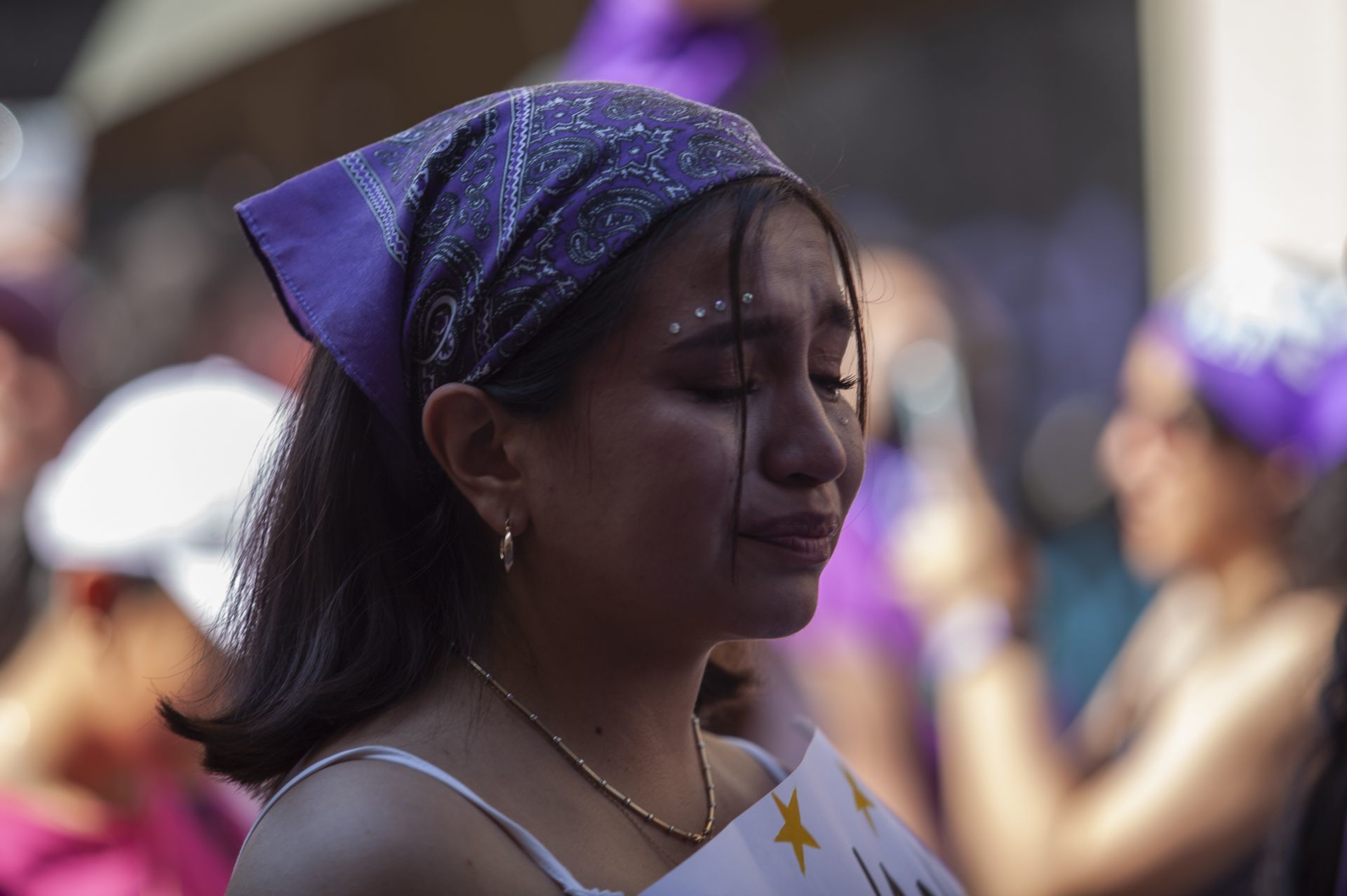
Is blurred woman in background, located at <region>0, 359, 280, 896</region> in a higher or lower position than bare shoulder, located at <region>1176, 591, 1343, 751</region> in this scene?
higher

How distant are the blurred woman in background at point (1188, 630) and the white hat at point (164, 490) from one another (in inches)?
75.3

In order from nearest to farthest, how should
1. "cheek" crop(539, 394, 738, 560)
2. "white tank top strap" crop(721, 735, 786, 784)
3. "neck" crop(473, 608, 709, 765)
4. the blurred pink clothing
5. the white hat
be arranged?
1. "cheek" crop(539, 394, 738, 560)
2. "neck" crop(473, 608, 709, 765)
3. "white tank top strap" crop(721, 735, 786, 784)
4. the blurred pink clothing
5. the white hat

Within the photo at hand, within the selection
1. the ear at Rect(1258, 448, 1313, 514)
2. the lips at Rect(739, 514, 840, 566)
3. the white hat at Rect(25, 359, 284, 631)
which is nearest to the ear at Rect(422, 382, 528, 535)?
the lips at Rect(739, 514, 840, 566)

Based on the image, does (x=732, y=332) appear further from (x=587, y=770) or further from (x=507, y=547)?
(x=587, y=770)

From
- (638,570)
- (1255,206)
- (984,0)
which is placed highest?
(638,570)

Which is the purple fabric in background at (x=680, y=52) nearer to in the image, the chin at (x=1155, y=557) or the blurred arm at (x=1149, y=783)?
the chin at (x=1155, y=557)

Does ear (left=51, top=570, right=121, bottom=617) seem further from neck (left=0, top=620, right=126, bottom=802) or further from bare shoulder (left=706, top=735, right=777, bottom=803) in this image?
bare shoulder (left=706, top=735, right=777, bottom=803)

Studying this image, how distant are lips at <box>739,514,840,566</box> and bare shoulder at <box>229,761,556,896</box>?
1.32 feet

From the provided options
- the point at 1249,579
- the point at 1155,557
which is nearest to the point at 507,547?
the point at 1249,579

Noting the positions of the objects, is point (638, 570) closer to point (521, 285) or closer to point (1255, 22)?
point (521, 285)

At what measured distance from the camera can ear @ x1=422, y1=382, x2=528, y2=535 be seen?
1.36 meters

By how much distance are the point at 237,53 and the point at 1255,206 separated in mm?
5042

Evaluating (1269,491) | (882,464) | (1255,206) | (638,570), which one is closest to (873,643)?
(882,464)

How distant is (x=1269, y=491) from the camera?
3.17m
